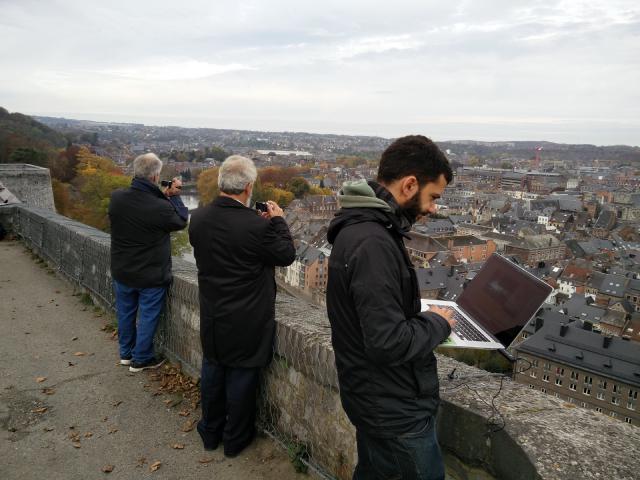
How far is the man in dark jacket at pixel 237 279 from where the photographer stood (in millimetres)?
2516

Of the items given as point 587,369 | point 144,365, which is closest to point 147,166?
point 144,365

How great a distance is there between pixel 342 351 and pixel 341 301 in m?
0.18

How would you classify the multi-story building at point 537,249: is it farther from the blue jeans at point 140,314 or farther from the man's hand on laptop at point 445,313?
the man's hand on laptop at point 445,313

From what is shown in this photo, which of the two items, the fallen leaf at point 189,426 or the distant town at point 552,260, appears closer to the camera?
the fallen leaf at point 189,426

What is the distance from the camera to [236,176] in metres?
2.56

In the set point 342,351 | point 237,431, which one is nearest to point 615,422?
point 342,351

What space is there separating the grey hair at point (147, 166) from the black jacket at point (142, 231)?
5 centimetres

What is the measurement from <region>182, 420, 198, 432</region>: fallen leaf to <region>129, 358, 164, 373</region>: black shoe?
856 millimetres

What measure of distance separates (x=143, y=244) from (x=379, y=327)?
244 centimetres

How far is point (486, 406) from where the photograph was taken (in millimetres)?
1990

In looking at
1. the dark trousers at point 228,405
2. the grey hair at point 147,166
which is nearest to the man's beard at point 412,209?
the dark trousers at point 228,405

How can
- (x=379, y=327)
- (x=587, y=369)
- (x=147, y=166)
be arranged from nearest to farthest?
(x=379, y=327), (x=147, y=166), (x=587, y=369)

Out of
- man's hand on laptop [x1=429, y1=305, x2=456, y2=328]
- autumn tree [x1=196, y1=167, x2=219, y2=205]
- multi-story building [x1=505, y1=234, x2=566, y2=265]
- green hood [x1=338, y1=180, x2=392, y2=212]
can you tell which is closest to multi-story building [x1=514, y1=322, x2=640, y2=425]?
man's hand on laptop [x1=429, y1=305, x2=456, y2=328]

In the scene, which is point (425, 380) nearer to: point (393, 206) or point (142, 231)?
point (393, 206)
